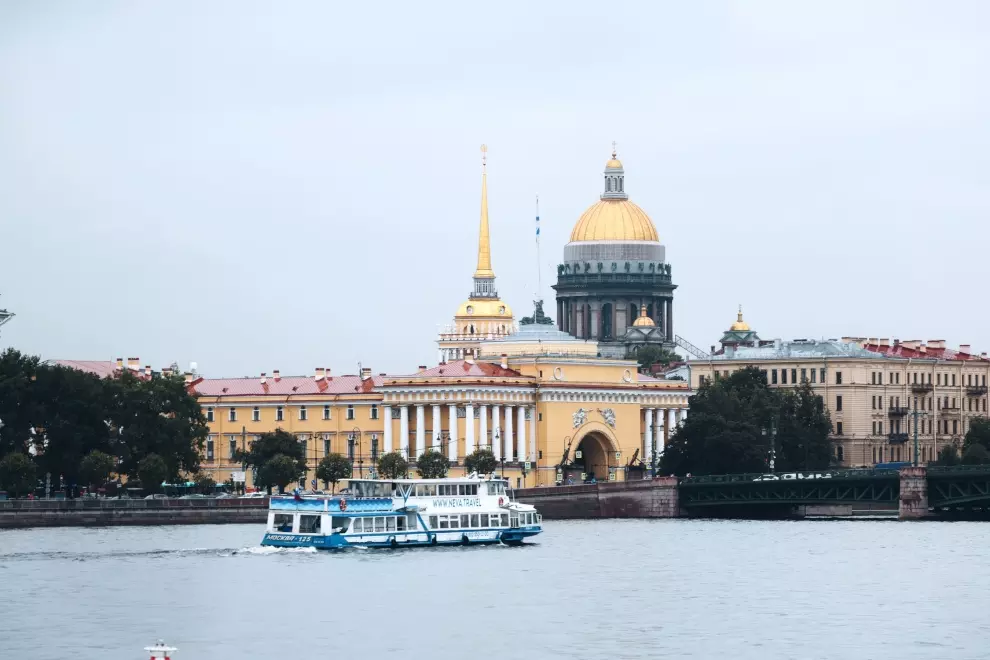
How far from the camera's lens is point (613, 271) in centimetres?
14862

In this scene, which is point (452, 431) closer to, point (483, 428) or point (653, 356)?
point (483, 428)

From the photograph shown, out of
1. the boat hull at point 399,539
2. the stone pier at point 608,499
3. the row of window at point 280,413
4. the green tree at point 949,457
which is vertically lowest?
the boat hull at point 399,539

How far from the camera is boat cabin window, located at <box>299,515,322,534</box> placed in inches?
2945

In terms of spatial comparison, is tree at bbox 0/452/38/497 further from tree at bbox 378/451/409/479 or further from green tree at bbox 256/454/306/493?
tree at bbox 378/451/409/479

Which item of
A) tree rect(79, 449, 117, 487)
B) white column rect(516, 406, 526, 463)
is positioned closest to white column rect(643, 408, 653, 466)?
white column rect(516, 406, 526, 463)

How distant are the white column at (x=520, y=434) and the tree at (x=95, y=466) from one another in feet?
68.7

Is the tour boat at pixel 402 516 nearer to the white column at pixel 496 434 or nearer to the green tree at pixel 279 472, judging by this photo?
the green tree at pixel 279 472

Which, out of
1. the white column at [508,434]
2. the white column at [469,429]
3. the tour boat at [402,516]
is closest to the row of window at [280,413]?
the white column at [469,429]

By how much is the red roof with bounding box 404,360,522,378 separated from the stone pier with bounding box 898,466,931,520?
926 inches

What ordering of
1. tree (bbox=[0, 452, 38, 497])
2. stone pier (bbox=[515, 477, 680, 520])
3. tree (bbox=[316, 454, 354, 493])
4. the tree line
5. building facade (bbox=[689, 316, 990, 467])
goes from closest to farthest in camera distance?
tree (bbox=[0, 452, 38, 497]) → the tree line → stone pier (bbox=[515, 477, 680, 520]) → tree (bbox=[316, 454, 354, 493]) → building facade (bbox=[689, 316, 990, 467])

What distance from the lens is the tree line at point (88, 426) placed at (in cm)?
9244

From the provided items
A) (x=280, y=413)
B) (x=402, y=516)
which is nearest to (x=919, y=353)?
(x=280, y=413)

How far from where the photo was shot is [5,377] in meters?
92.7

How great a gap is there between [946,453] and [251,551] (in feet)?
156
